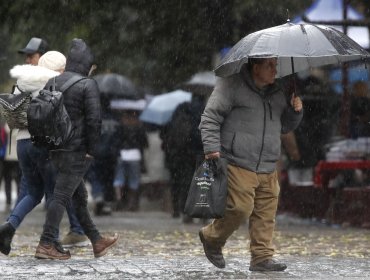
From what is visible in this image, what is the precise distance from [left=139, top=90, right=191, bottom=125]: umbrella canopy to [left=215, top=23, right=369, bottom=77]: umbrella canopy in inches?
325

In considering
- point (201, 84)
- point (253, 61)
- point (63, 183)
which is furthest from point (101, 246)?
point (201, 84)

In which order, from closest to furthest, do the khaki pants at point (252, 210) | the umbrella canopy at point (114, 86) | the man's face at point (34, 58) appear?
the khaki pants at point (252, 210) < the man's face at point (34, 58) < the umbrella canopy at point (114, 86)

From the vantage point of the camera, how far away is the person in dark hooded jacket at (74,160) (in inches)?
370

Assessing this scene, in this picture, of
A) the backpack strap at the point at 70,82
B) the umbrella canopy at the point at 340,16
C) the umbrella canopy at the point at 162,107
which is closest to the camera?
the backpack strap at the point at 70,82

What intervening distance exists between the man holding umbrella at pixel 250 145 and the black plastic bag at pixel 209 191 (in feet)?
0.31

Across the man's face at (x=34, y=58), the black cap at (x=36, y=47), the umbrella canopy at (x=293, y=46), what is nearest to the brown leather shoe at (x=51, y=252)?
the umbrella canopy at (x=293, y=46)

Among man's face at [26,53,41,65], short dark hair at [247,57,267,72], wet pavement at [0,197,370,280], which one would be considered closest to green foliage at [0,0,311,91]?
wet pavement at [0,197,370,280]

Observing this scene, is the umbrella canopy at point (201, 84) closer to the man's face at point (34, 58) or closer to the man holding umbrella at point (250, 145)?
the man's face at point (34, 58)

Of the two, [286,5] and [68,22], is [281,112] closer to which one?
[286,5]

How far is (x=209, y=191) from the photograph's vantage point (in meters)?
8.46

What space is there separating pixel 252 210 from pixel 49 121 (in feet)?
5.90

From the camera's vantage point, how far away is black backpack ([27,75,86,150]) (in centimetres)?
918

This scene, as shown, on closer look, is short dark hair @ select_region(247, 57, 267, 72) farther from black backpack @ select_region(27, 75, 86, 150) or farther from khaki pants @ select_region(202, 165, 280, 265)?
black backpack @ select_region(27, 75, 86, 150)

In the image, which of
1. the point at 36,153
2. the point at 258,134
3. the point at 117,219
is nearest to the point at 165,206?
the point at 117,219
